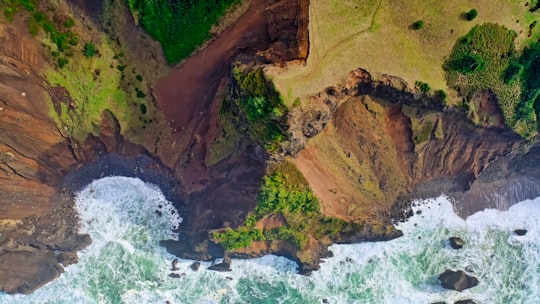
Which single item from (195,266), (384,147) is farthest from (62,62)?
(384,147)

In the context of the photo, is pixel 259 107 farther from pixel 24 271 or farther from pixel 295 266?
pixel 24 271

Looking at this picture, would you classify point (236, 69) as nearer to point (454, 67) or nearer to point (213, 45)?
point (213, 45)

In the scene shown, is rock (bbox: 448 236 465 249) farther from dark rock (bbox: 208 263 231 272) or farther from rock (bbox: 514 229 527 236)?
dark rock (bbox: 208 263 231 272)

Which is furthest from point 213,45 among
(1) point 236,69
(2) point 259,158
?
(2) point 259,158

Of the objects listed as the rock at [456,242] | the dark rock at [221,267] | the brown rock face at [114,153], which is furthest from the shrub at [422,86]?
the dark rock at [221,267]

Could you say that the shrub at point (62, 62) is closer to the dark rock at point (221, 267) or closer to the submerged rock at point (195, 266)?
the submerged rock at point (195, 266)

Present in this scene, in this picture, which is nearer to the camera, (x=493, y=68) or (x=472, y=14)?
(x=472, y=14)
